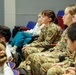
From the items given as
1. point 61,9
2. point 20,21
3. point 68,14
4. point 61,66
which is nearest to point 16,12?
point 20,21

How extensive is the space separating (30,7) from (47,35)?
10.3 ft

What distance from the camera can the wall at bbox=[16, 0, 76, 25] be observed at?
21.0 ft

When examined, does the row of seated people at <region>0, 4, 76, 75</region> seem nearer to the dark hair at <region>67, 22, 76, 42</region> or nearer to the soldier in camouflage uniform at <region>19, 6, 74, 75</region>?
the soldier in camouflage uniform at <region>19, 6, 74, 75</region>

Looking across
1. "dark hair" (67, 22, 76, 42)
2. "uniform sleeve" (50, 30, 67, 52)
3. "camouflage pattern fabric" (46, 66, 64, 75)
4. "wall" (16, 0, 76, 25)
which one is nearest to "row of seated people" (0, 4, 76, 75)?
"uniform sleeve" (50, 30, 67, 52)

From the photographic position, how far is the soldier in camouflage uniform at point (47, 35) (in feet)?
11.3

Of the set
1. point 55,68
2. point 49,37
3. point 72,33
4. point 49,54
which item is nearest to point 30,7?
point 49,37

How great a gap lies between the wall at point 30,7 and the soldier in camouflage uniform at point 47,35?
274cm

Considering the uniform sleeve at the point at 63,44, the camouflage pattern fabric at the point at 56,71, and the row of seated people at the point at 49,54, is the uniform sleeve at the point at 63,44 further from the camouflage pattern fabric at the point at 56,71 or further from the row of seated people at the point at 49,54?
the camouflage pattern fabric at the point at 56,71

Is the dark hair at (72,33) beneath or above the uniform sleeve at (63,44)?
above

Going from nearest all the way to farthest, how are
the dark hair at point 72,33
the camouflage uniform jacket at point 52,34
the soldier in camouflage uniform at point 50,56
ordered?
the dark hair at point 72,33
the soldier in camouflage uniform at point 50,56
the camouflage uniform jacket at point 52,34

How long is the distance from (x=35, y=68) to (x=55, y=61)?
40cm

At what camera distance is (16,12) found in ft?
21.0

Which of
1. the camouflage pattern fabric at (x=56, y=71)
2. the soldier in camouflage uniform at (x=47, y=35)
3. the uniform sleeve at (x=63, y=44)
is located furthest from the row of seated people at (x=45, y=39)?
the camouflage pattern fabric at (x=56, y=71)

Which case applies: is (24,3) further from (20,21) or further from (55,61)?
(55,61)
